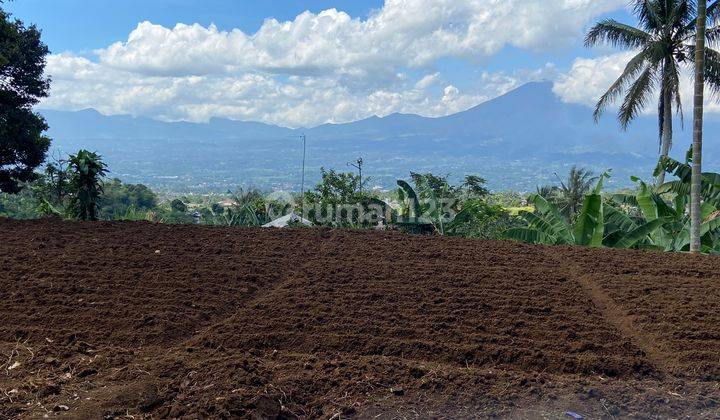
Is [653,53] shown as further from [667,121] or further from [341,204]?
[341,204]

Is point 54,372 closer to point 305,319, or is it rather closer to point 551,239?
point 305,319

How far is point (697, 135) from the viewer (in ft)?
30.9

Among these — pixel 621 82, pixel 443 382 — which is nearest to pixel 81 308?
pixel 443 382

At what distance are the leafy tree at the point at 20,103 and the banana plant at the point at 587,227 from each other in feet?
30.8

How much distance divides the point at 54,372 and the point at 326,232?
485 cm

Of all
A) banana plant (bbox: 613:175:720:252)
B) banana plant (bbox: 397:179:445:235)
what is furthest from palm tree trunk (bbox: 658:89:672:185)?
banana plant (bbox: 397:179:445:235)

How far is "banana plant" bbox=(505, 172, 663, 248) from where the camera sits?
807cm

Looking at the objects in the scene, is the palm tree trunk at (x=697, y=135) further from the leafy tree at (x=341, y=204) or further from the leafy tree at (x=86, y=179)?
the leafy tree at (x=86, y=179)

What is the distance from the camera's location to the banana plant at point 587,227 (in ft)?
26.5

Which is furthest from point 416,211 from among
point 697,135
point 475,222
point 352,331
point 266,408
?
point 266,408

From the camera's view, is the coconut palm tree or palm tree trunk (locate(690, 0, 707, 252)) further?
the coconut palm tree

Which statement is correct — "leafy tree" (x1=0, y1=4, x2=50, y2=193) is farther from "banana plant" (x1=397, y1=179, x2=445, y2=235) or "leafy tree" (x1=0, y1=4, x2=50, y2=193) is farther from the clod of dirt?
the clod of dirt

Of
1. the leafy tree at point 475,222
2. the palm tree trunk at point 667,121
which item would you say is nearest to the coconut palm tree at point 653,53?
the palm tree trunk at point 667,121

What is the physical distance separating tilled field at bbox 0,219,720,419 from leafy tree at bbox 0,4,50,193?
5253 mm
